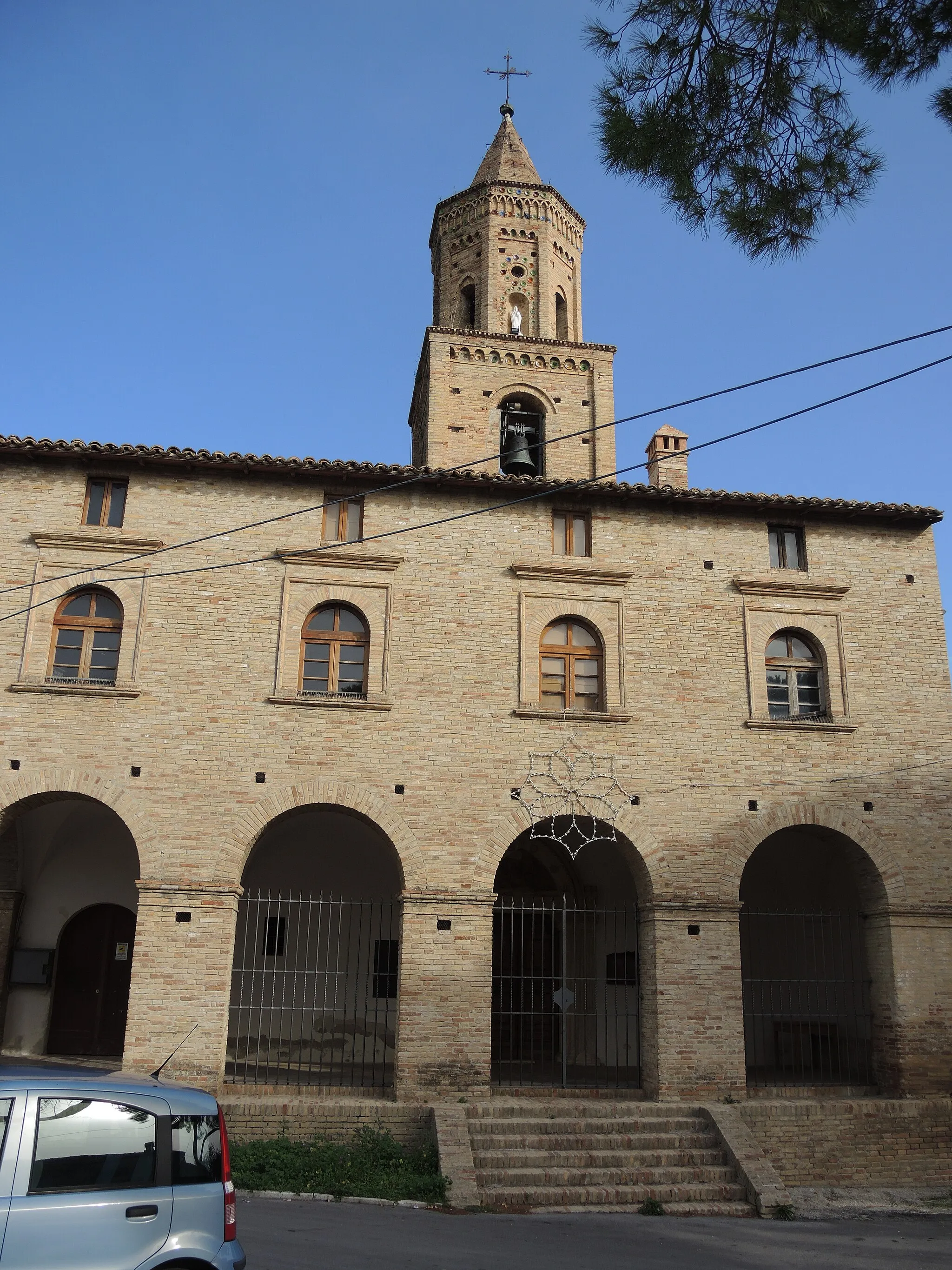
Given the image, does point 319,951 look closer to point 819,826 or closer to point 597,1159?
point 597,1159

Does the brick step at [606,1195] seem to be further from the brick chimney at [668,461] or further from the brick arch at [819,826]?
the brick chimney at [668,461]

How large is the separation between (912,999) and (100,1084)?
11477 mm

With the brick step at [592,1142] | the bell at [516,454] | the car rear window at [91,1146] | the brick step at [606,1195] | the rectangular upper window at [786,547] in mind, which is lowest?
the brick step at [606,1195]

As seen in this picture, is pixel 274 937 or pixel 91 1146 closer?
pixel 91 1146

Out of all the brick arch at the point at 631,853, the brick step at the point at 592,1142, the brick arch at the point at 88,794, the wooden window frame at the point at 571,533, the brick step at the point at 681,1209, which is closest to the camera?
the brick step at the point at 681,1209

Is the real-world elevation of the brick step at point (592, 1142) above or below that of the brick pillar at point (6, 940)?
below

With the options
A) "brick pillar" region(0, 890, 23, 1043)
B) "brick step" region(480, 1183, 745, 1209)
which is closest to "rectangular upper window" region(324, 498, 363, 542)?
"brick pillar" region(0, 890, 23, 1043)

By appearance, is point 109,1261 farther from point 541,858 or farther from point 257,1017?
point 541,858

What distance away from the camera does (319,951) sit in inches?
639

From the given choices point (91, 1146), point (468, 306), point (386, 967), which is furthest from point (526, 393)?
point (91, 1146)

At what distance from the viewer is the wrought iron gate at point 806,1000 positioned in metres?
14.9

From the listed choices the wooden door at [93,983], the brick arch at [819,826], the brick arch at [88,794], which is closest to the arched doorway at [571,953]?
the brick arch at [819,826]

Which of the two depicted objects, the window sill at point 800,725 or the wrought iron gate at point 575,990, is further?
the wrought iron gate at point 575,990

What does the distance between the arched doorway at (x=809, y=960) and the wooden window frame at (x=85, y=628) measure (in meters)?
9.05
